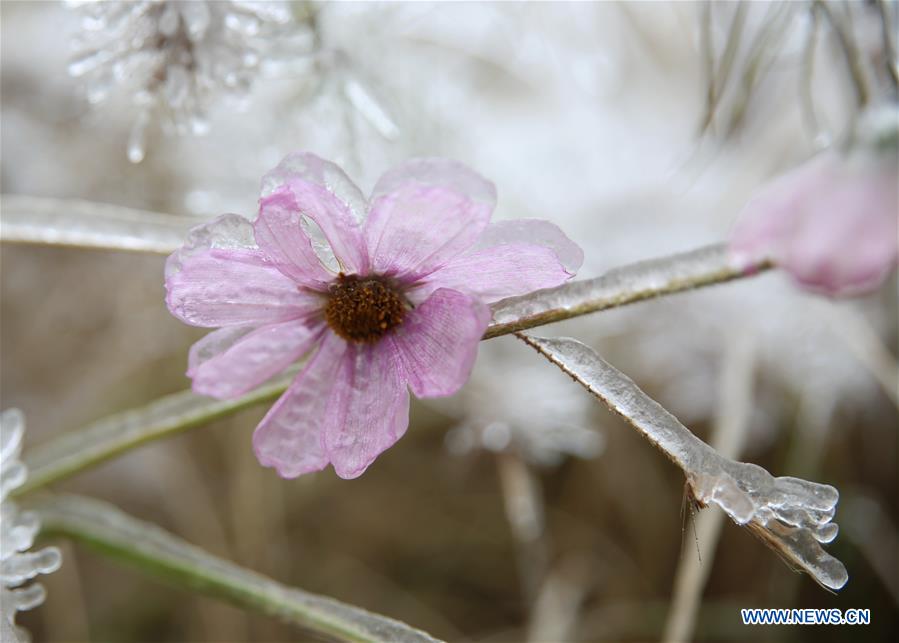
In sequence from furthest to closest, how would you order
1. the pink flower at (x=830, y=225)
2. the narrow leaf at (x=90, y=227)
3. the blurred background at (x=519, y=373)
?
the blurred background at (x=519, y=373)
the narrow leaf at (x=90, y=227)
the pink flower at (x=830, y=225)

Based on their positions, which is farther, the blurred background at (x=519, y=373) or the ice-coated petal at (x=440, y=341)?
the blurred background at (x=519, y=373)

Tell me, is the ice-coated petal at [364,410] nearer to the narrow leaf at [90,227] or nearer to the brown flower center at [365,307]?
the brown flower center at [365,307]

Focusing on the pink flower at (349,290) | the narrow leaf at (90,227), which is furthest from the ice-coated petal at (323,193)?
the narrow leaf at (90,227)

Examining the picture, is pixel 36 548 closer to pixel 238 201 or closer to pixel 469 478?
pixel 238 201

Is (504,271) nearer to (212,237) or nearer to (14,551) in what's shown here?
(212,237)

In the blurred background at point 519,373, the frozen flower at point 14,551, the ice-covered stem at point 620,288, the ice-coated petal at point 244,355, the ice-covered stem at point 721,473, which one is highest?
the ice-covered stem at point 620,288

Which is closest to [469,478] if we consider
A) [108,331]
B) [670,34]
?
[108,331]
